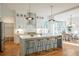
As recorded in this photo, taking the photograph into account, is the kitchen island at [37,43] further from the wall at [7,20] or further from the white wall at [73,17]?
the white wall at [73,17]

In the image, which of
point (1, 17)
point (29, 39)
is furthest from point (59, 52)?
point (1, 17)

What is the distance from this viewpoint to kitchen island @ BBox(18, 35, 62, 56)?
291 cm

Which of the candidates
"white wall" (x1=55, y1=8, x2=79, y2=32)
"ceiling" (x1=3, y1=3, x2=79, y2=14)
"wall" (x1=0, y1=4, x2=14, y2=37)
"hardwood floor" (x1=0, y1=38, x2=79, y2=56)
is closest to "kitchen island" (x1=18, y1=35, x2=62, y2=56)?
"hardwood floor" (x1=0, y1=38, x2=79, y2=56)

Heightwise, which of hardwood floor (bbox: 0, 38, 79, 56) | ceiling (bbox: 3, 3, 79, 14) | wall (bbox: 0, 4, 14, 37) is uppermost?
ceiling (bbox: 3, 3, 79, 14)

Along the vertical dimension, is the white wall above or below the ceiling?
below

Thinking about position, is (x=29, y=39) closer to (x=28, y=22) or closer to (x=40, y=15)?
(x=28, y=22)

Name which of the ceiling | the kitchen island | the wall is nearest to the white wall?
the ceiling

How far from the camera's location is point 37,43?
9.87 ft

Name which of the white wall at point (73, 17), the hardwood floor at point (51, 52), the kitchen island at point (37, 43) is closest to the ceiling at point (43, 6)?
the white wall at point (73, 17)

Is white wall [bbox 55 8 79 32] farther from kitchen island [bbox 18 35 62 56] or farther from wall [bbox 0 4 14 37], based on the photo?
wall [bbox 0 4 14 37]

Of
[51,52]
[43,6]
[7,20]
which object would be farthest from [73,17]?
[7,20]

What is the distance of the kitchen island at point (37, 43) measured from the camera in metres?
2.91

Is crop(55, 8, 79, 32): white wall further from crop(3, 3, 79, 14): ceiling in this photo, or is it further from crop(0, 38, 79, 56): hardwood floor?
crop(0, 38, 79, 56): hardwood floor

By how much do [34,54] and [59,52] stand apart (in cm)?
61
